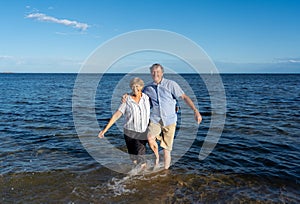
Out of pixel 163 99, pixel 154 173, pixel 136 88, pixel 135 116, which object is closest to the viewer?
pixel 136 88

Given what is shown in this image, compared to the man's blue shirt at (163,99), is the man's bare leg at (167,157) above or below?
below

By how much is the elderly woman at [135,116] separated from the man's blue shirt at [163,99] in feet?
0.96

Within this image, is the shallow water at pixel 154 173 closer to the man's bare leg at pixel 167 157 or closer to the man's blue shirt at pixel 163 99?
the man's bare leg at pixel 167 157

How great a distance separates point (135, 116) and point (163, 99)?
2.95 feet

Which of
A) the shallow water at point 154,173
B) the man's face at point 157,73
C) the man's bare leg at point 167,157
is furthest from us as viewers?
the man's bare leg at point 167,157

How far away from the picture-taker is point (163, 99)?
697 cm

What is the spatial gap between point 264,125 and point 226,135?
346 cm

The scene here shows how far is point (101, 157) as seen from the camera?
9.36 meters

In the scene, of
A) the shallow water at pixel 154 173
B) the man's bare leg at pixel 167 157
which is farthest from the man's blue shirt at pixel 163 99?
the shallow water at pixel 154 173

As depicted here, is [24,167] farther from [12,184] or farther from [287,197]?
[287,197]

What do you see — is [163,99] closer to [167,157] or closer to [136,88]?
[136,88]

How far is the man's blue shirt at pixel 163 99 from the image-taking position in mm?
6887

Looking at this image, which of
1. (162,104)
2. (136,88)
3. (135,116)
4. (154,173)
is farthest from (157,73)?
(154,173)

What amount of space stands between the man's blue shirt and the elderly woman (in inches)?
11.6
